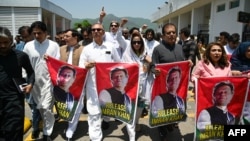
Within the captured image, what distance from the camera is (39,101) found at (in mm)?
4594

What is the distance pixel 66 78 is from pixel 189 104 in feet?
12.9

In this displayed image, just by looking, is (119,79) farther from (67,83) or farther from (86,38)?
(86,38)

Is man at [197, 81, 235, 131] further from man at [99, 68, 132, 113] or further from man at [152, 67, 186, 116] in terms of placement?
man at [99, 68, 132, 113]

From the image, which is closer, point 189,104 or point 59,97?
point 59,97

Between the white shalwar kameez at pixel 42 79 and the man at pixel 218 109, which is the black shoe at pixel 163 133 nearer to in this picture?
the man at pixel 218 109

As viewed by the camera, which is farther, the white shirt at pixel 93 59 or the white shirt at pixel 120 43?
the white shirt at pixel 120 43

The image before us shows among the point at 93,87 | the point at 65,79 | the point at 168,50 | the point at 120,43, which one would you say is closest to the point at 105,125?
the point at 93,87

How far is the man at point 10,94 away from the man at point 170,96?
1.96 meters

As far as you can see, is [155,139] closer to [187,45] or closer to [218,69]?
[218,69]

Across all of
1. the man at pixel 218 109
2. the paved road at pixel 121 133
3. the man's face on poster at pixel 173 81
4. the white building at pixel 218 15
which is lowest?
the paved road at pixel 121 133

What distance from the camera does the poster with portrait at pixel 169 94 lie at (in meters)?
4.36

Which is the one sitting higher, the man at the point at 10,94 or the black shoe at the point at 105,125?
the man at the point at 10,94

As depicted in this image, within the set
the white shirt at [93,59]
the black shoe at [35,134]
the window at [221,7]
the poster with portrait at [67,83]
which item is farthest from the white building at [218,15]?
the black shoe at [35,134]

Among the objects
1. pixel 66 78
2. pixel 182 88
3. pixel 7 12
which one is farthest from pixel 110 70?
pixel 7 12
